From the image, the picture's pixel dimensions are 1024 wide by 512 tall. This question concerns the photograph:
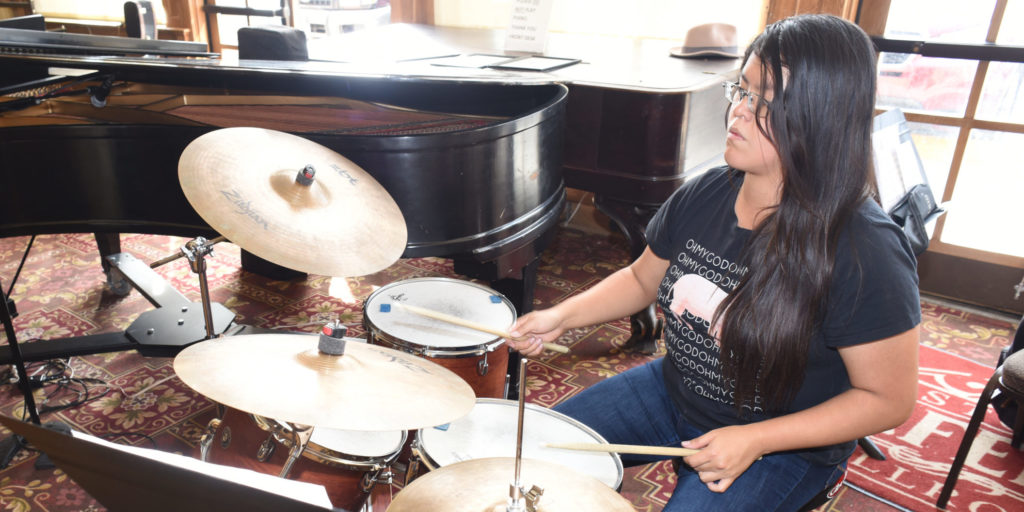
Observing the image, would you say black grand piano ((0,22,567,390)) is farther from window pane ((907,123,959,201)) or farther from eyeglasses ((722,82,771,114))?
window pane ((907,123,959,201))

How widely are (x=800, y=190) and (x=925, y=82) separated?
2348mm

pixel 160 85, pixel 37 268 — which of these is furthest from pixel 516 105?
pixel 37 268

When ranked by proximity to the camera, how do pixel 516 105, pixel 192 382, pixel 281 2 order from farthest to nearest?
pixel 281 2 → pixel 516 105 → pixel 192 382

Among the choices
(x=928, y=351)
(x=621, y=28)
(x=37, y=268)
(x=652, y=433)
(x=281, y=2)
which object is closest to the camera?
(x=652, y=433)

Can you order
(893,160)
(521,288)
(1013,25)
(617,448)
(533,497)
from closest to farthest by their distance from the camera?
(533,497) < (617,448) < (893,160) < (521,288) < (1013,25)

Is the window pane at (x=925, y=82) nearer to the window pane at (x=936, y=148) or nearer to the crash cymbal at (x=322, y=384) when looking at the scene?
the window pane at (x=936, y=148)

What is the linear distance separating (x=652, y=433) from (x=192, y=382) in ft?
2.86

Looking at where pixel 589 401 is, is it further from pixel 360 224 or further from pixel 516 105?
pixel 516 105

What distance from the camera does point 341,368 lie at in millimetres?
1113

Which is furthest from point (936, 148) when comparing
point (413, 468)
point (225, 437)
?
point (225, 437)

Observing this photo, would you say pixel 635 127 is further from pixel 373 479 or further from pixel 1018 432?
pixel 1018 432

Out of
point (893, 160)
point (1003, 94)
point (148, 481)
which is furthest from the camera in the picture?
point (1003, 94)

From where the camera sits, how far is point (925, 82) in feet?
9.69

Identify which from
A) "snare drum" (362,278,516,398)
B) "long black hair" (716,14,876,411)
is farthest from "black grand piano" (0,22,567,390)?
"long black hair" (716,14,876,411)
